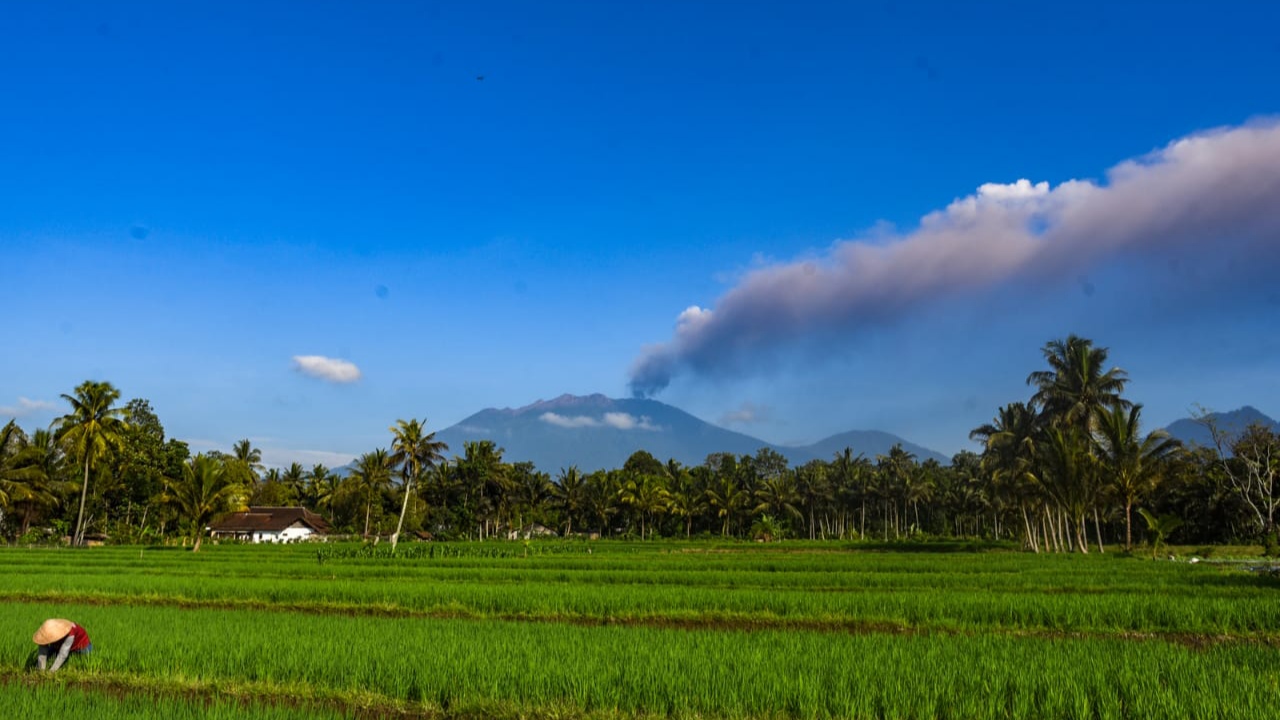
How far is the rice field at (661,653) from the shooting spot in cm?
720

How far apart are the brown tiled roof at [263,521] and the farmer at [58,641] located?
5911 centimetres

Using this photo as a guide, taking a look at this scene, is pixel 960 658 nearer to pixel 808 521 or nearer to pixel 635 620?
pixel 635 620

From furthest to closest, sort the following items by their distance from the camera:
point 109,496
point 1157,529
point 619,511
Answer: point 619,511 → point 109,496 → point 1157,529

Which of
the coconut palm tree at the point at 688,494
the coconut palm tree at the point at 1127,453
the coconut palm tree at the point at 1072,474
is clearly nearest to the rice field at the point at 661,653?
the coconut palm tree at the point at 1072,474

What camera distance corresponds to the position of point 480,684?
7855 mm

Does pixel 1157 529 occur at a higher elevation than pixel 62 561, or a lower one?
higher

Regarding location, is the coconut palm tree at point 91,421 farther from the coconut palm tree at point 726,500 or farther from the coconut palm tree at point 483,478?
the coconut palm tree at point 726,500

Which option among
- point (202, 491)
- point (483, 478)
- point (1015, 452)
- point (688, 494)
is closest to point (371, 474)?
point (483, 478)

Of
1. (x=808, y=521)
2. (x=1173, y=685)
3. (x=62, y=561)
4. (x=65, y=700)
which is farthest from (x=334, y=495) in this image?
(x=1173, y=685)

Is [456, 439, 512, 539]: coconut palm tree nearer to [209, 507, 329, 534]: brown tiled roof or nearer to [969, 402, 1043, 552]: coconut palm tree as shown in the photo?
[209, 507, 329, 534]: brown tiled roof

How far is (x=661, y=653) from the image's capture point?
9.23 m

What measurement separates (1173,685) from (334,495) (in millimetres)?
73100

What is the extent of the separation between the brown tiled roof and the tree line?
3.93 meters

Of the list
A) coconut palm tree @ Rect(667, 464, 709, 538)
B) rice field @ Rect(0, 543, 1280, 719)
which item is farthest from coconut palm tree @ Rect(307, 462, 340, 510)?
rice field @ Rect(0, 543, 1280, 719)
